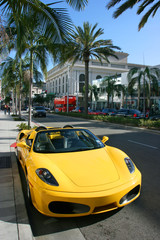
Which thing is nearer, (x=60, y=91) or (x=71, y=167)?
(x=71, y=167)

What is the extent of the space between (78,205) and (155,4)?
14292 mm

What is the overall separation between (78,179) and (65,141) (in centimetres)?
143

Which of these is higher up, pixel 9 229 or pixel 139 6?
pixel 139 6

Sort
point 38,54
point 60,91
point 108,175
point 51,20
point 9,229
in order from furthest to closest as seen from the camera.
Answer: point 60,91
point 38,54
point 51,20
point 108,175
point 9,229

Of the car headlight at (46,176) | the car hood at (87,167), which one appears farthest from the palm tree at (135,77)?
the car headlight at (46,176)

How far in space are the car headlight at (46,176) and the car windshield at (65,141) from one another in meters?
0.72

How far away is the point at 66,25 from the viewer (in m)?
6.18

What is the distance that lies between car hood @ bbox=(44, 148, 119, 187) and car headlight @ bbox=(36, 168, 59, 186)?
0.68ft

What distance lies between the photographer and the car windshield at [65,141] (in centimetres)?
390

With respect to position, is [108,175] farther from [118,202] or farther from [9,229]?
[9,229]

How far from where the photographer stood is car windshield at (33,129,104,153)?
3.90 metres

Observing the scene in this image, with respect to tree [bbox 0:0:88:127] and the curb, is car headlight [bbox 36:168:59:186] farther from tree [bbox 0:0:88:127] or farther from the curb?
tree [bbox 0:0:88:127]

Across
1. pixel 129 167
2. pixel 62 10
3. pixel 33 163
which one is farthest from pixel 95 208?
pixel 62 10

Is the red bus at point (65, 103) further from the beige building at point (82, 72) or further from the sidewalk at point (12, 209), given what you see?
the sidewalk at point (12, 209)
